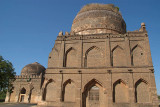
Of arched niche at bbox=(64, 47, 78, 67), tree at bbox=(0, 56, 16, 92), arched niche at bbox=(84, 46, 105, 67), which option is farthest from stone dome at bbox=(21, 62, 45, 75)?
arched niche at bbox=(84, 46, 105, 67)

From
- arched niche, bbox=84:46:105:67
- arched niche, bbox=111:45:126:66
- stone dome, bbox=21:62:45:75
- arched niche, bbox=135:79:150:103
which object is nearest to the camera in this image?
arched niche, bbox=135:79:150:103

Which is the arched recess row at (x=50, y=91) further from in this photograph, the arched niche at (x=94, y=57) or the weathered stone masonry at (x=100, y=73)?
the arched niche at (x=94, y=57)

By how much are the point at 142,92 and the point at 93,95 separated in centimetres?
505

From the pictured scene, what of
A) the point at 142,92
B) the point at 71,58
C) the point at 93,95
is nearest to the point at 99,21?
the point at 71,58

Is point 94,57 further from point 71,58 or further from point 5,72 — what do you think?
point 5,72

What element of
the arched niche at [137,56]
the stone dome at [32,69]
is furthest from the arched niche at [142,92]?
the stone dome at [32,69]

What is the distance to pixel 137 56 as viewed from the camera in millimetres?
16078

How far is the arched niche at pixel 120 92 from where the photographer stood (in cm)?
1462

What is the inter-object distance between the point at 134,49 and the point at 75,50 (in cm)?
693

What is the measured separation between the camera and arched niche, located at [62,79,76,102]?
15.6 m

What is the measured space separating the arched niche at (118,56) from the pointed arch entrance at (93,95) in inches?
120

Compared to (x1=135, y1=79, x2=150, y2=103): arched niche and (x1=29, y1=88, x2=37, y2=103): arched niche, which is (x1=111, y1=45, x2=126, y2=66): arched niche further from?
(x1=29, y1=88, x2=37, y2=103): arched niche

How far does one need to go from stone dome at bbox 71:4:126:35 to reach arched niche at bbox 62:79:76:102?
7.56m

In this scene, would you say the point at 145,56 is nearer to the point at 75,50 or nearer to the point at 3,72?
the point at 75,50
